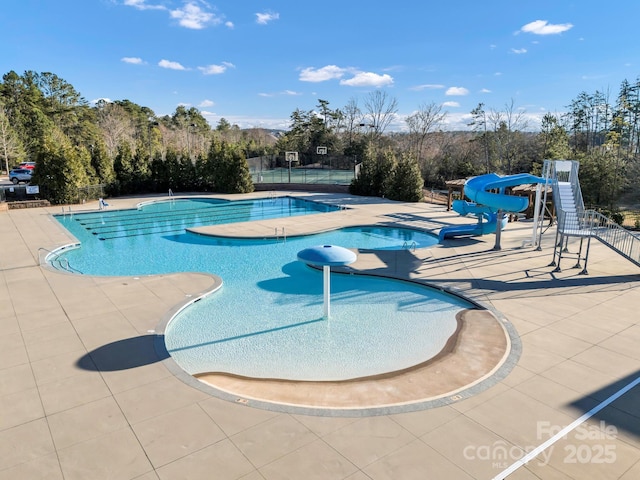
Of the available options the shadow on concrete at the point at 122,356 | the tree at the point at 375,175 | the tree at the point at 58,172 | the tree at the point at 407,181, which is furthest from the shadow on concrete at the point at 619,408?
the tree at the point at 58,172

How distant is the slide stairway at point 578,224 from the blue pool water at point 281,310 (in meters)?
4.77

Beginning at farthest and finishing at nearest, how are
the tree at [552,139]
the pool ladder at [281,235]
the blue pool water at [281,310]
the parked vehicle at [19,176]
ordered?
the tree at [552,139]
the parked vehicle at [19,176]
the pool ladder at [281,235]
the blue pool water at [281,310]

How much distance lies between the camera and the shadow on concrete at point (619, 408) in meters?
5.26

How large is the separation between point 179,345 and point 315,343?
271 centimetres

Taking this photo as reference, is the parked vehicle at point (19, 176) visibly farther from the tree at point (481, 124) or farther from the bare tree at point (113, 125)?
the tree at point (481, 124)

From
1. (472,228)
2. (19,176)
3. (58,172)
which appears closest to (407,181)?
(472,228)

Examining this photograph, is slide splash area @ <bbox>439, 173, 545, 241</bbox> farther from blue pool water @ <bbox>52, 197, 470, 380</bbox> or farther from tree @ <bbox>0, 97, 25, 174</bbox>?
tree @ <bbox>0, 97, 25, 174</bbox>

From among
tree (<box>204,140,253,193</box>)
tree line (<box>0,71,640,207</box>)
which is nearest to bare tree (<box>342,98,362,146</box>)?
tree line (<box>0,71,640,207</box>)

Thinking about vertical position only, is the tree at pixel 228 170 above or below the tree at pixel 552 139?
below

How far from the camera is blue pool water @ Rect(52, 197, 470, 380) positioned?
25.3 ft

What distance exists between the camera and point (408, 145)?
177 ft

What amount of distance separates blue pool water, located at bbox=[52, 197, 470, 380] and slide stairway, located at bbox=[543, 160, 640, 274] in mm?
4770

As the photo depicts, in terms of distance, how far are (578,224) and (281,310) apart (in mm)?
9451

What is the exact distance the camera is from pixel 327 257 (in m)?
8.23
